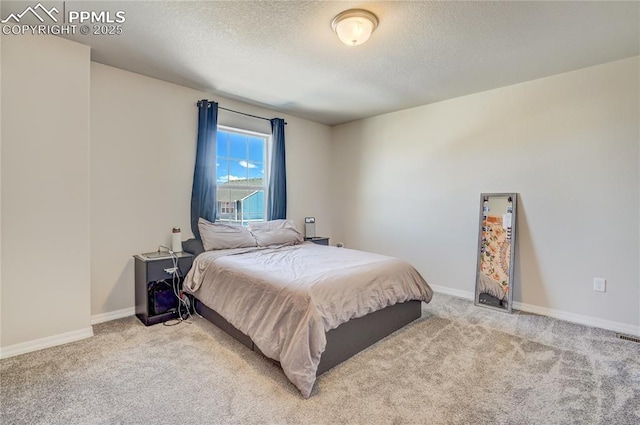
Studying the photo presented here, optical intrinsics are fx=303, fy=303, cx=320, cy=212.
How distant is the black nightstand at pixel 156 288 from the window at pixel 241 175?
0.99 m

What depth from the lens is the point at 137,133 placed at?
3051 millimetres

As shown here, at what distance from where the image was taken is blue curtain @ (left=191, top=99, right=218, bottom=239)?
3.42 metres

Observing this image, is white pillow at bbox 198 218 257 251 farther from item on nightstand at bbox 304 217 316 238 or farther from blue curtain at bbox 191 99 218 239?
item on nightstand at bbox 304 217 316 238

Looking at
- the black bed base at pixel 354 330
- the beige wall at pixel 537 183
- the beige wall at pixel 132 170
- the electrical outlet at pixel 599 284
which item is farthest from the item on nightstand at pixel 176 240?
the electrical outlet at pixel 599 284

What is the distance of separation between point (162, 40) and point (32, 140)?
123 cm

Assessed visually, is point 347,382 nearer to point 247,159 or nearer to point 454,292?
point 454,292

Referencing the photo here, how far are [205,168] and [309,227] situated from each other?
177 cm

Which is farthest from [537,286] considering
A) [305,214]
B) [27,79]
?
[27,79]

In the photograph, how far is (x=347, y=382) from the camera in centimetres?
192

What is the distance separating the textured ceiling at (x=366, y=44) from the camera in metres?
2.00

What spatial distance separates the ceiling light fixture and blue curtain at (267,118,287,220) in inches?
85.1

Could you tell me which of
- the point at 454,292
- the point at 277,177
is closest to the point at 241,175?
the point at 277,177

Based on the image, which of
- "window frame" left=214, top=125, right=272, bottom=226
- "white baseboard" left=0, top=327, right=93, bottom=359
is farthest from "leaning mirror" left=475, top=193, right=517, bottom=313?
"white baseboard" left=0, top=327, right=93, bottom=359

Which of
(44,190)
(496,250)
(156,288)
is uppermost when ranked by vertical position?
(44,190)
